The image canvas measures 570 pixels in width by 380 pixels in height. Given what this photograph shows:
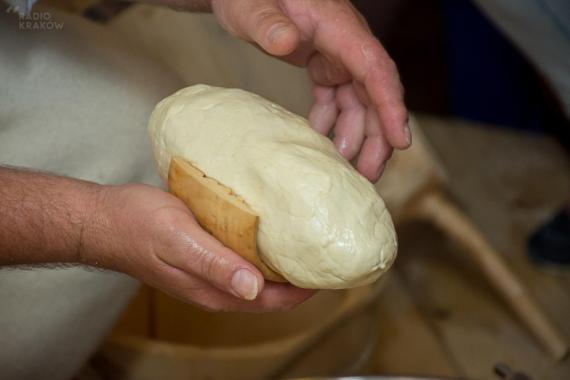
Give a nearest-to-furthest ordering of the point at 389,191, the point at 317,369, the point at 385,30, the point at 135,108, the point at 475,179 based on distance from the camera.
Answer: the point at 135,108 < the point at 317,369 < the point at 389,191 < the point at 475,179 < the point at 385,30

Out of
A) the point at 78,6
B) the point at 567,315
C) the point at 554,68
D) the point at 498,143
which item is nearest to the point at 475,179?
the point at 498,143

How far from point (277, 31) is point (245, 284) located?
277 millimetres

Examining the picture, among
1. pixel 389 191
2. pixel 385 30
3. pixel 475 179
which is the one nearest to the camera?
pixel 389 191

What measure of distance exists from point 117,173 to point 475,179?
1.01 m

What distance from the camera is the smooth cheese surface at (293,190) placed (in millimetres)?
729

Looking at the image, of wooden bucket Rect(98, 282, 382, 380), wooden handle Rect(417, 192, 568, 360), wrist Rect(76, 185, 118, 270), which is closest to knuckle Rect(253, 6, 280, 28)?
wrist Rect(76, 185, 118, 270)

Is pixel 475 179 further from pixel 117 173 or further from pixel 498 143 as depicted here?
pixel 117 173

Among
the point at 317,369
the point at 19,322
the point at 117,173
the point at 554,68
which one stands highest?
the point at 554,68

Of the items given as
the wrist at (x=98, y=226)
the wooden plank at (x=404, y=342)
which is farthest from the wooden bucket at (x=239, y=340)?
the wrist at (x=98, y=226)

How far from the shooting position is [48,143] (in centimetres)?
100

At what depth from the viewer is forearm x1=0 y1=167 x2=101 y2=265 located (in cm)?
81

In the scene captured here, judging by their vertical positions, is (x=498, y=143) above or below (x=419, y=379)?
below

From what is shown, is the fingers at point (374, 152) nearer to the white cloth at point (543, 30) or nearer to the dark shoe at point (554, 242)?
the white cloth at point (543, 30)

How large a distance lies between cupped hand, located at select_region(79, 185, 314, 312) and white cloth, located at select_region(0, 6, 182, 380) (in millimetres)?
186
